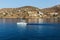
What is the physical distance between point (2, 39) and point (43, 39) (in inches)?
676

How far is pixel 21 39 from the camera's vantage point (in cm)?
6825

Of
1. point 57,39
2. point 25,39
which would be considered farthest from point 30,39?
point 57,39

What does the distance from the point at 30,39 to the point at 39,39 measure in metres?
3.77

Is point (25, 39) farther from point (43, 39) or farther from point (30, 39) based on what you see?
point (43, 39)

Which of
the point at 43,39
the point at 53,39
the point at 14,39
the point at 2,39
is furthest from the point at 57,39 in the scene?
the point at 2,39

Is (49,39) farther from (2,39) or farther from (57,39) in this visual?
(2,39)

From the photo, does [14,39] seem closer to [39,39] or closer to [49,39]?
[39,39]

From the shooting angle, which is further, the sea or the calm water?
the sea

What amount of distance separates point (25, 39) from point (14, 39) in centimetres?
456

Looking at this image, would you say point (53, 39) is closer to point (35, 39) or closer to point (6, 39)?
point (35, 39)

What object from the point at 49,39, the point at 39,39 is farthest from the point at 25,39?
the point at 49,39

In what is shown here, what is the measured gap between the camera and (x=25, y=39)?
68688mm

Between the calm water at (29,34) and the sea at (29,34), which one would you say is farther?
the sea at (29,34)

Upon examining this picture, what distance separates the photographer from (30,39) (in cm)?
6900
